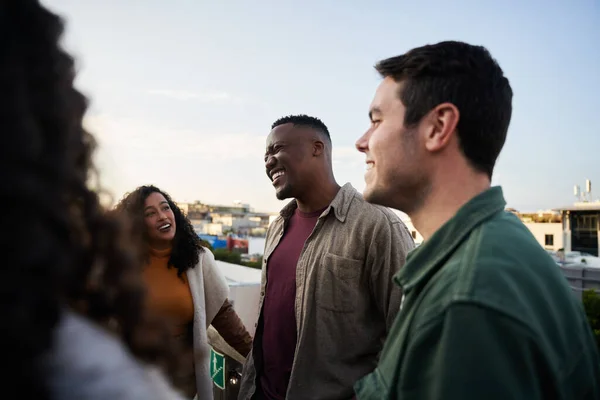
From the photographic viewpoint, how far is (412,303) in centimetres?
120

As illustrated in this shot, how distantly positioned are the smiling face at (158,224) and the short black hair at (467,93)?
2330 mm

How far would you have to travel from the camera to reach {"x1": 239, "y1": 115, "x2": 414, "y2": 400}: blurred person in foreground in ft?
7.84

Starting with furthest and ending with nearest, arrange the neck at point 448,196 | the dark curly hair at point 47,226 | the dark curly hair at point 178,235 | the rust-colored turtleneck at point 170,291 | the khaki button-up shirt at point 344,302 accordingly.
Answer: the dark curly hair at point 178,235 → the rust-colored turtleneck at point 170,291 → the khaki button-up shirt at point 344,302 → the neck at point 448,196 → the dark curly hair at point 47,226

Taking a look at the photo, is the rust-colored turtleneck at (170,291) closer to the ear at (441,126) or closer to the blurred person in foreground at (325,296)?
the blurred person in foreground at (325,296)

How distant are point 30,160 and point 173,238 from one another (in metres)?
2.87

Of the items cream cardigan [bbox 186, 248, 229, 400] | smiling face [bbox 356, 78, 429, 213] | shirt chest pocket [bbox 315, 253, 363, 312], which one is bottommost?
cream cardigan [bbox 186, 248, 229, 400]

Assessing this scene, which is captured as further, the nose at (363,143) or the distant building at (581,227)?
the distant building at (581,227)

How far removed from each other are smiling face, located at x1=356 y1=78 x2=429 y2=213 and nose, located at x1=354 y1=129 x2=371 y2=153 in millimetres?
48

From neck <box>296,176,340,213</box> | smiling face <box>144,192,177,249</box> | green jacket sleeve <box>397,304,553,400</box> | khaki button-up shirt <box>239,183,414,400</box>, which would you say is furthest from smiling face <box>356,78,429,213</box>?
smiling face <box>144,192,177,249</box>

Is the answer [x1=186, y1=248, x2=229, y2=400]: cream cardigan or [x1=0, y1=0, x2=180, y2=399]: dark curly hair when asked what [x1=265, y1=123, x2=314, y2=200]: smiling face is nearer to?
[x1=186, y1=248, x2=229, y2=400]: cream cardigan

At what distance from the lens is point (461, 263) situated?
1.05 m

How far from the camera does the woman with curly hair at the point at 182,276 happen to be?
2.98 m

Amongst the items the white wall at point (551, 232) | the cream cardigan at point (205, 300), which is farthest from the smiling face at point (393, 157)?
the white wall at point (551, 232)

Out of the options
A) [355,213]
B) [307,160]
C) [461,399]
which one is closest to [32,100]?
[461,399]
